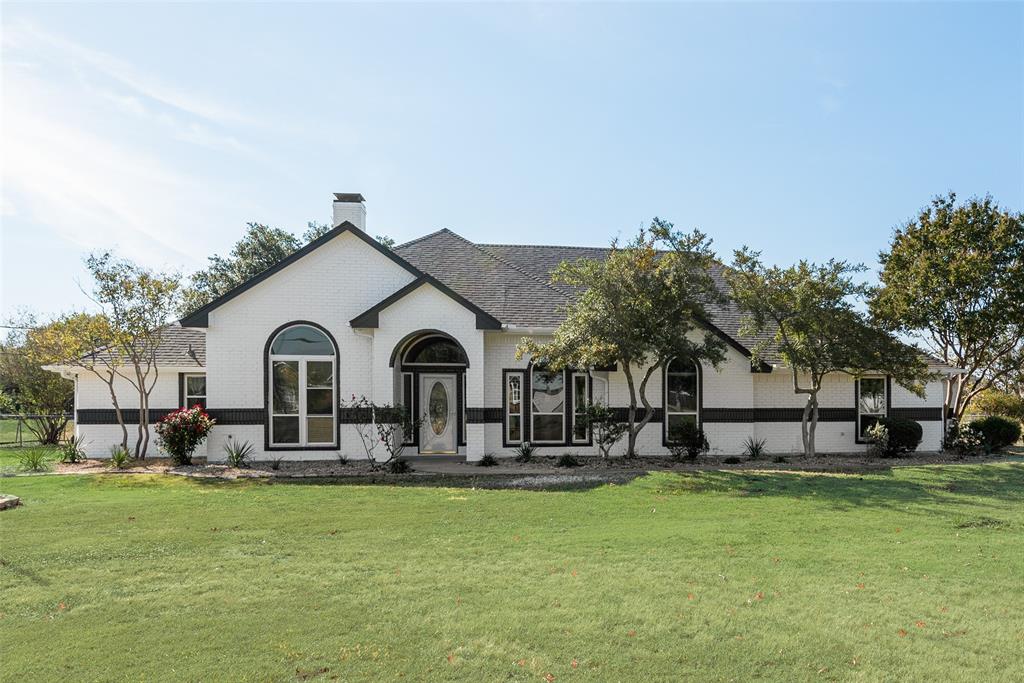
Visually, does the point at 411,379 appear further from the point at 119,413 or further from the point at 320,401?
the point at 119,413

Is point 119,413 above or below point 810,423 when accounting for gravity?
above

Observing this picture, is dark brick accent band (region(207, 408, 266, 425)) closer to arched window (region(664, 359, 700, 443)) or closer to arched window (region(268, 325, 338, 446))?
arched window (region(268, 325, 338, 446))

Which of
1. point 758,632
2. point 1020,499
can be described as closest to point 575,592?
point 758,632

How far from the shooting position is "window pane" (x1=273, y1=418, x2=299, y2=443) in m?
18.2

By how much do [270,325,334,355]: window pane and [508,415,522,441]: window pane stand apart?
5.15 m

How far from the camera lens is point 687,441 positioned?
18.7 m

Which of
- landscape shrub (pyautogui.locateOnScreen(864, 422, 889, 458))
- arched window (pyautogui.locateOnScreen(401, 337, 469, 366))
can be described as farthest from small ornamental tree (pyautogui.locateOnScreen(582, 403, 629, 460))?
landscape shrub (pyautogui.locateOnScreen(864, 422, 889, 458))

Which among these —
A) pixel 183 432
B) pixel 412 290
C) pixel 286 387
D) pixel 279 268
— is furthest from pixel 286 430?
pixel 412 290

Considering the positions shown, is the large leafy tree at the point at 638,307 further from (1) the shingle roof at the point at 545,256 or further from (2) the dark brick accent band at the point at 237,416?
(2) the dark brick accent band at the point at 237,416

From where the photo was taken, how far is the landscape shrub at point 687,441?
18.6 metres

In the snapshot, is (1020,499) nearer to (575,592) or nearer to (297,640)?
(575,592)

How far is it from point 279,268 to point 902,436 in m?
17.8

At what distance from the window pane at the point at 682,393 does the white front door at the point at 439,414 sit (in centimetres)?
605

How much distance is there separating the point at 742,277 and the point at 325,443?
38.3 ft
